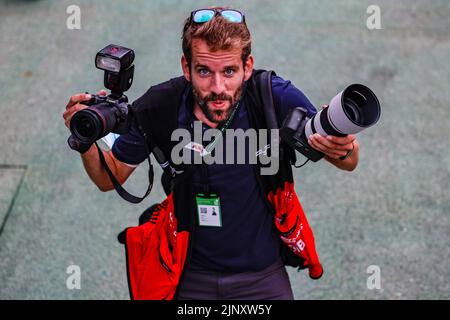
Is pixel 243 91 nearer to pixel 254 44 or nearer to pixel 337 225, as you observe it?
pixel 337 225

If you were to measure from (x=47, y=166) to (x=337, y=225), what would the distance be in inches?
90.3

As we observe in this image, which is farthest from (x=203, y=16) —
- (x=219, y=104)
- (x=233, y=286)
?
(x=233, y=286)

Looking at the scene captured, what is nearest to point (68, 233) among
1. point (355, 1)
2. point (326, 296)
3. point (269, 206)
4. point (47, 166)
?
point (47, 166)

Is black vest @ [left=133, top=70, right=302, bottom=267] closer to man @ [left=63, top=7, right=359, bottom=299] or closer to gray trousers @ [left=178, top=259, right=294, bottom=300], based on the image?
man @ [left=63, top=7, right=359, bottom=299]

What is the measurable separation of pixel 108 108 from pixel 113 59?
224 millimetres

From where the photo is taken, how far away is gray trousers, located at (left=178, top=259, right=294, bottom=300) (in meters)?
3.38

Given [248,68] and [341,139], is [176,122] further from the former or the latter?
[341,139]

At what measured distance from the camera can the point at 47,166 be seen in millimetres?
5566

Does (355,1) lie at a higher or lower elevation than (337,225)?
higher

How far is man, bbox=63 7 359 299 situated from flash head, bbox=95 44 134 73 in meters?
0.16

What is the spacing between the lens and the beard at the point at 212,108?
3076mm

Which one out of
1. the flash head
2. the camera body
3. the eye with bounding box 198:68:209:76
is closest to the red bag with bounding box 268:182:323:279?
the eye with bounding box 198:68:209:76

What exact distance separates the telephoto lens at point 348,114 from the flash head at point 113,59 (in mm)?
836

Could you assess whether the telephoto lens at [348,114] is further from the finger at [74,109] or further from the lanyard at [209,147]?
the finger at [74,109]
